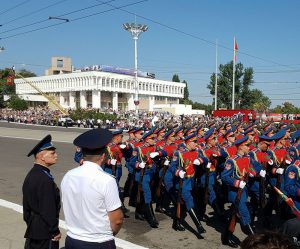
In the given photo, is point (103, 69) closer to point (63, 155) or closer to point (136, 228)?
point (63, 155)

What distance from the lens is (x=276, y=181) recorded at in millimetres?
6941

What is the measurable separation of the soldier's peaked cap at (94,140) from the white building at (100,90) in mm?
77217

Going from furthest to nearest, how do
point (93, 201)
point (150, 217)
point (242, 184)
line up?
1. point (150, 217)
2. point (242, 184)
3. point (93, 201)

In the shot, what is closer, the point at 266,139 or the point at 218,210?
the point at 266,139

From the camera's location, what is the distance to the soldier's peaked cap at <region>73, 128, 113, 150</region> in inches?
119

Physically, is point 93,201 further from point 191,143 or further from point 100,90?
point 100,90

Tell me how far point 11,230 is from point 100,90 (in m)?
74.7

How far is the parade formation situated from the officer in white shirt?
10.2ft

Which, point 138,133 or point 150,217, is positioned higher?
point 138,133

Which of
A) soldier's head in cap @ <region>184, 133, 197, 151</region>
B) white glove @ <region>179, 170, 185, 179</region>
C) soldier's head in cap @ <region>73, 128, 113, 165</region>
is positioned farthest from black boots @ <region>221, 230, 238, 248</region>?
soldier's head in cap @ <region>73, 128, 113, 165</region>

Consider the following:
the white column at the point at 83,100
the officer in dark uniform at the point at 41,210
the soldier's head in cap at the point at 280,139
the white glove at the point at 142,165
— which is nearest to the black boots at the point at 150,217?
the white glove at the point at 142,165

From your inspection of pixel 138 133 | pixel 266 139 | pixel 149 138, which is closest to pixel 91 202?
pixel 266 139

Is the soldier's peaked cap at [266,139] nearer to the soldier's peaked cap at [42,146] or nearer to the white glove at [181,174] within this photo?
the white glove at [181,174]

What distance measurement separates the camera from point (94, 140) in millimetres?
3057
